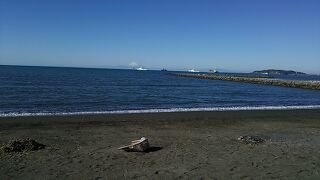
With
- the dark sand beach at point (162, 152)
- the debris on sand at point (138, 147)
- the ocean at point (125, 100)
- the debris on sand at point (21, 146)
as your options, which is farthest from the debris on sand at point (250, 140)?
the ocean at point (125, 100)

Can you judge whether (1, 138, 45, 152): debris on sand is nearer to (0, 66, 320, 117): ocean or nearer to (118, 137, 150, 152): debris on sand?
(118, 137, 150, 152): debris on sand

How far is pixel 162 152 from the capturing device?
9.83 m

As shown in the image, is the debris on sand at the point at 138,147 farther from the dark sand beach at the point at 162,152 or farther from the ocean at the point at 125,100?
the ocean at the point at 125,100

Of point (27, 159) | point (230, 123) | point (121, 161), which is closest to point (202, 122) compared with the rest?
point (230, 123)

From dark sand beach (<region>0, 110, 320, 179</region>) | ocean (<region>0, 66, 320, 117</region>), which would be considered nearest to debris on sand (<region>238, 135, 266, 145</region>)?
dark sand beach (<region>0, 110, 320, 179</region>)

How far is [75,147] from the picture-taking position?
10445mm

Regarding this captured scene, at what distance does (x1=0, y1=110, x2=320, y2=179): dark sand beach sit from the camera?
778 centimetres

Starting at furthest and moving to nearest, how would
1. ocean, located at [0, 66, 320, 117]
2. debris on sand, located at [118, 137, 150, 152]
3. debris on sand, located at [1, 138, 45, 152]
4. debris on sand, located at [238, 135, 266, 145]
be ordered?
1. ocean, located at [0, 66, 320, 117]
2. debris on sand, located at [238, 135, 266, 145]
3. debris on sand, located at [118, 137, 150, 152]
4. debris on sand, located at [1, 138, 45, 152]

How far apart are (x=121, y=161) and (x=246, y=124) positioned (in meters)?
9.44

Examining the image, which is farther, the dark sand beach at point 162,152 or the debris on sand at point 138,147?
the debris on sand at point 138,147

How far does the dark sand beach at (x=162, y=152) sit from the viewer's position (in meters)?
7.78

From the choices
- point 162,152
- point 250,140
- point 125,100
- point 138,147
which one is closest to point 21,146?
point 138,147

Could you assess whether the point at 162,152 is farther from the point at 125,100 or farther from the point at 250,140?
the point at 125,100

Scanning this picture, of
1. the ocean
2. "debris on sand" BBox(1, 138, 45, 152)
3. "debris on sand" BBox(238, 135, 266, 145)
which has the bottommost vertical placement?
the ocean
